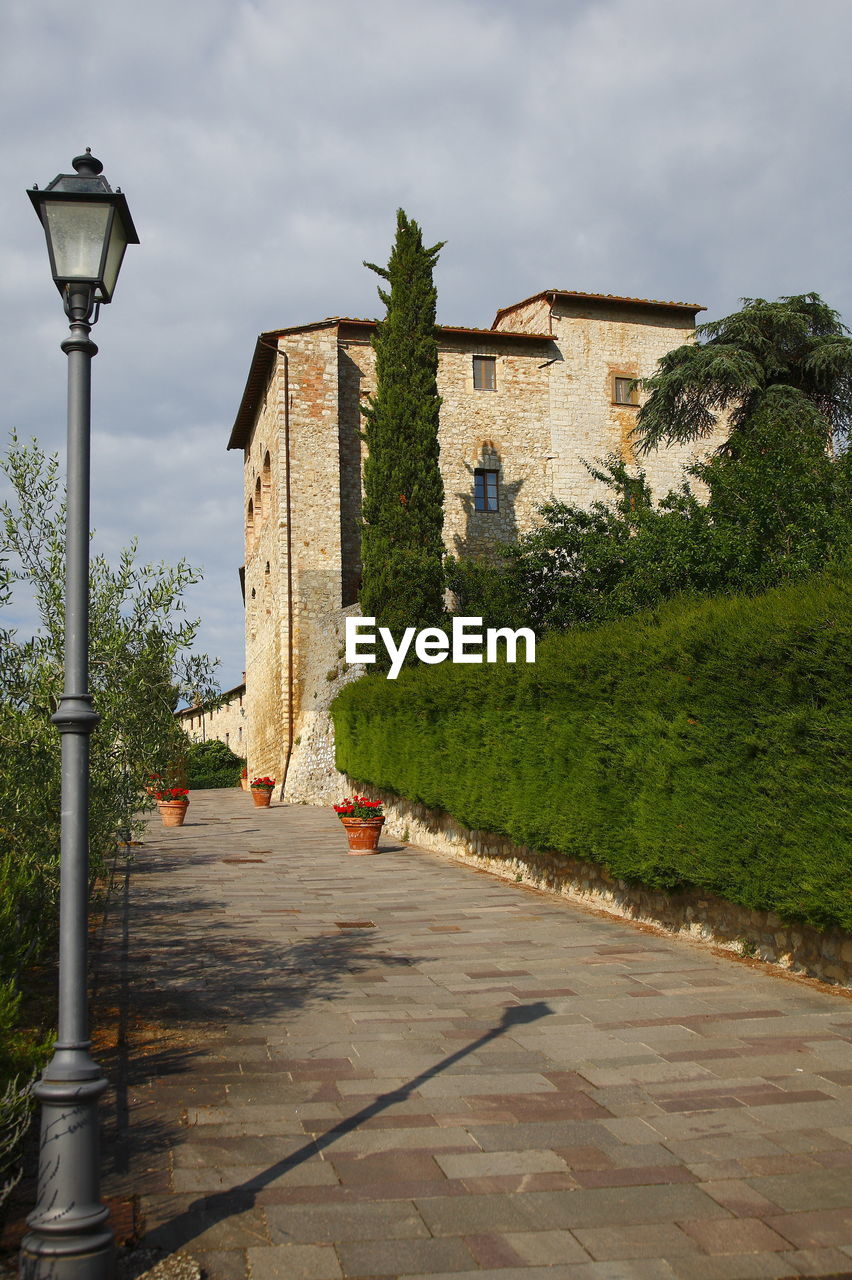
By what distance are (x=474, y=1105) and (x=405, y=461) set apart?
1864 centimetres

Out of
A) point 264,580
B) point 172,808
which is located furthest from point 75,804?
point 264,580

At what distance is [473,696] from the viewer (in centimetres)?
1273

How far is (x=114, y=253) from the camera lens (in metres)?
3.71

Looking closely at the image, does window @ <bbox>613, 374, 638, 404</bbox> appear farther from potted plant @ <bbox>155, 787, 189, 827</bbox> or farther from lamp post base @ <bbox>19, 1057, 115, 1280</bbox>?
lamp post base @ <bbox>19, 1057, 115, 1280</bbox>

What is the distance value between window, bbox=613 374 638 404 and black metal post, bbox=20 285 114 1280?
2782 centimetres

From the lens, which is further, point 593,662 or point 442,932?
point 593,662

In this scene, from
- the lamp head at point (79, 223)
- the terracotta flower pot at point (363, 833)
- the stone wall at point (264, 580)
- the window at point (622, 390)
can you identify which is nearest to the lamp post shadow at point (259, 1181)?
the lamp head at point (79, 223)

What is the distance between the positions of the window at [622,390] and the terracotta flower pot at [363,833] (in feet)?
63.0

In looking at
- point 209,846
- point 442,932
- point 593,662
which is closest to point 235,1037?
point 442,932

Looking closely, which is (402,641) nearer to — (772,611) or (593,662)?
(593,662)

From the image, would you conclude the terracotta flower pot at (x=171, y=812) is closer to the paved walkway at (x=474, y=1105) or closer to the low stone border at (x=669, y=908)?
the low stone border at (x=669, y=908)

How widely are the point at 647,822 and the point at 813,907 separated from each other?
2.09 m

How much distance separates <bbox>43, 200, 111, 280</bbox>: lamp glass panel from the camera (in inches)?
140

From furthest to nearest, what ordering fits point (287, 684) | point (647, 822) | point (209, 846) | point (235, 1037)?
point (287, 684) → point (209, 846) → point (647, 822) → point (235, 1037)
